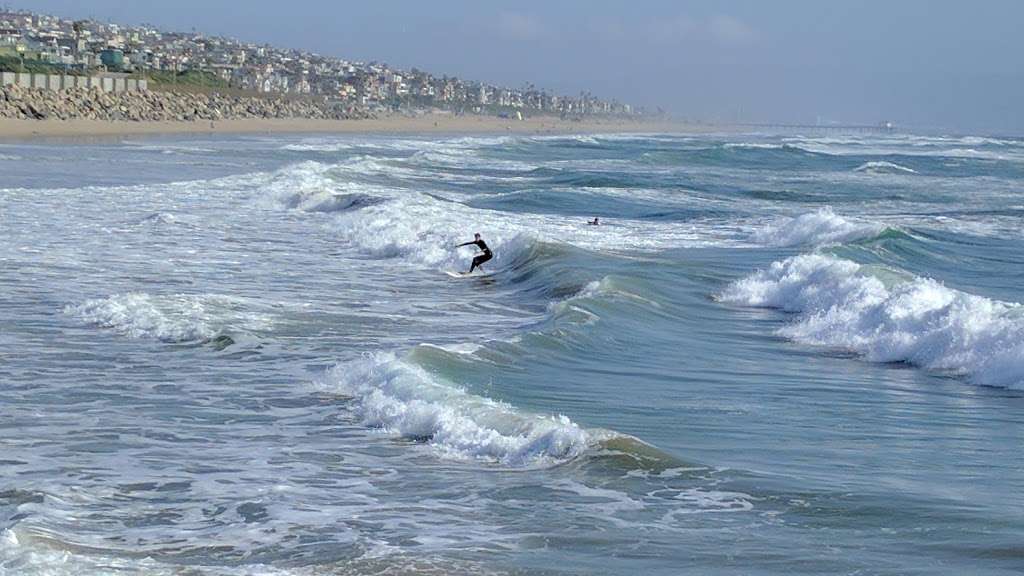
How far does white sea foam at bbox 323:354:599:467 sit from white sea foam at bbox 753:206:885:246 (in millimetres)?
15398

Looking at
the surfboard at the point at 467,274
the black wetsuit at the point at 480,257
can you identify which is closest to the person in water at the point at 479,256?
the black wetsuit at the point at 480,257

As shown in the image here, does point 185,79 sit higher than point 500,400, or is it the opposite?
point 500,400

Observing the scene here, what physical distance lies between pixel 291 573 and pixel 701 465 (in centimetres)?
318

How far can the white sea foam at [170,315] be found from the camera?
46.3 ft

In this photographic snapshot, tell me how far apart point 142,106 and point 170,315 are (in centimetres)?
7038

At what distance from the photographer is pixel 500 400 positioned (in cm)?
1126

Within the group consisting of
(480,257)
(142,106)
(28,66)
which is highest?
(480,257)

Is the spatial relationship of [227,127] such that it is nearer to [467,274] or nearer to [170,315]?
[467,274]

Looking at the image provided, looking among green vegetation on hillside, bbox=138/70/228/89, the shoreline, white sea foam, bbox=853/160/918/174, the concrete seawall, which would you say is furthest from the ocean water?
green vegetation on hillside, bbox=138/70/228/89

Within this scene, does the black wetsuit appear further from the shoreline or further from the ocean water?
the shoreline

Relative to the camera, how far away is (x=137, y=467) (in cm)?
905

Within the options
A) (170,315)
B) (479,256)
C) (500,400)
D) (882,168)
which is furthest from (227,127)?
(500,400)

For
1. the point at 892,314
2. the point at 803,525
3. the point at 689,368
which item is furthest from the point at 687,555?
the point at 892,314

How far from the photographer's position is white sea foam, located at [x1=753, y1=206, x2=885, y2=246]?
86.6ft
